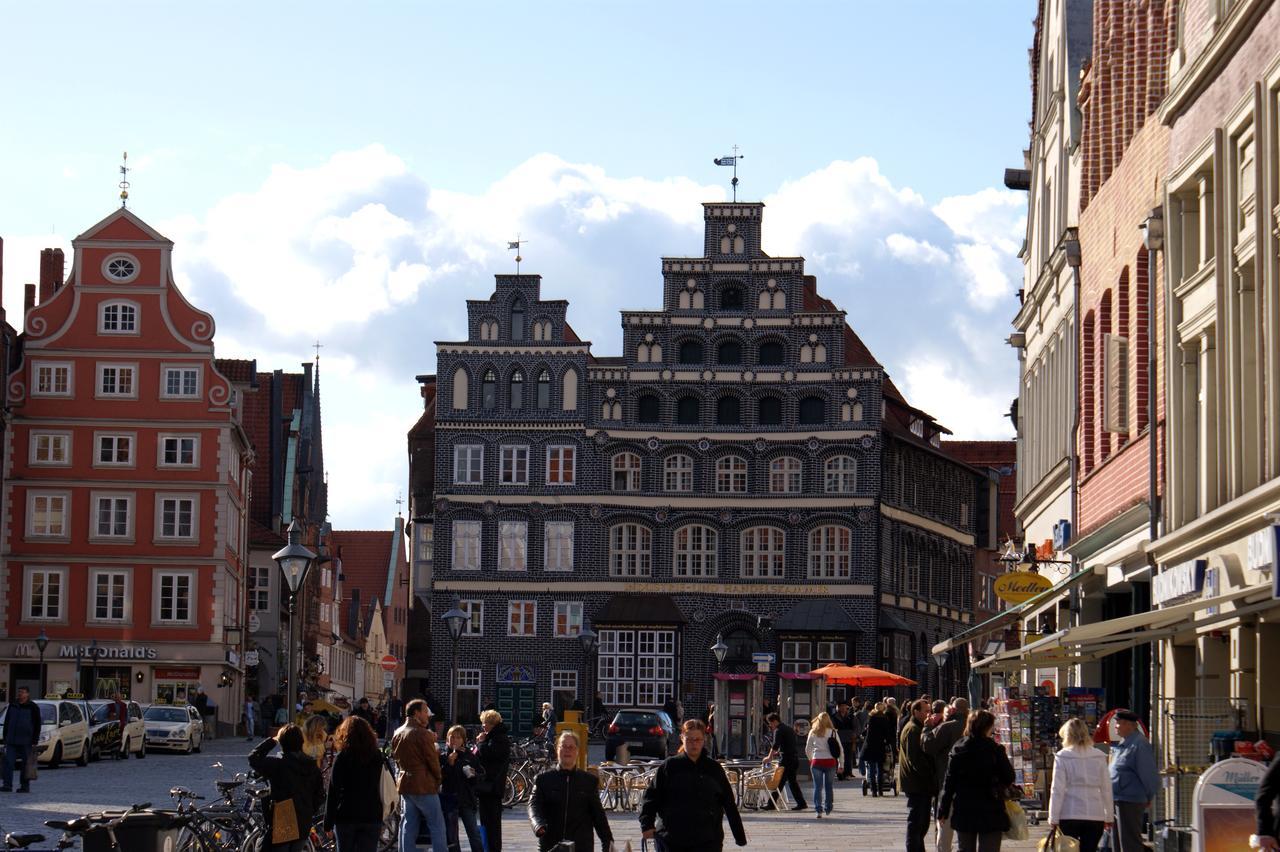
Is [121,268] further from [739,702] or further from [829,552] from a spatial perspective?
[829,552]

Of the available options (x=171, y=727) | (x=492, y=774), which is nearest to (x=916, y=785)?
(x=492, y=774)

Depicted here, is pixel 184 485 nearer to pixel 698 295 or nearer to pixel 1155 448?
pixel 698 295

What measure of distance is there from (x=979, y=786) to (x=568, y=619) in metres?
57.9

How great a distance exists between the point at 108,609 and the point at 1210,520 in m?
51.7

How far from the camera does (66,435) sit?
6800 cm

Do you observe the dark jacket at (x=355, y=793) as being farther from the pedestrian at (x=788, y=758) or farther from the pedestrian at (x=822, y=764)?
the pedestrian at (x=788, y=758)

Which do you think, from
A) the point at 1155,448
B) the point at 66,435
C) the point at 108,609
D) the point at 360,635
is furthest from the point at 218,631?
the point at 360,635

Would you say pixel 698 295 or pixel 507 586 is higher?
pixel 698 295

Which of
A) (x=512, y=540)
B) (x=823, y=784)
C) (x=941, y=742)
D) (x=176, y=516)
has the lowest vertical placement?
(x=823, y=784)

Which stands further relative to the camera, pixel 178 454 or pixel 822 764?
pixel 178 454

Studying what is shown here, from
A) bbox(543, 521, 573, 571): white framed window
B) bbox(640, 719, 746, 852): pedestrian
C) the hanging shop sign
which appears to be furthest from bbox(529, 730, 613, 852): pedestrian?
bbox(543, 521, 573, 571): white framed window

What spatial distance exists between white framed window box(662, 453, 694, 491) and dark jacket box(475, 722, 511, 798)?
54.0m

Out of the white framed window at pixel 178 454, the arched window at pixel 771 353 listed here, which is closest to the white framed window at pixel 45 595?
the white framed window at pixel 178 454

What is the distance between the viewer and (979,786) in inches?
693
